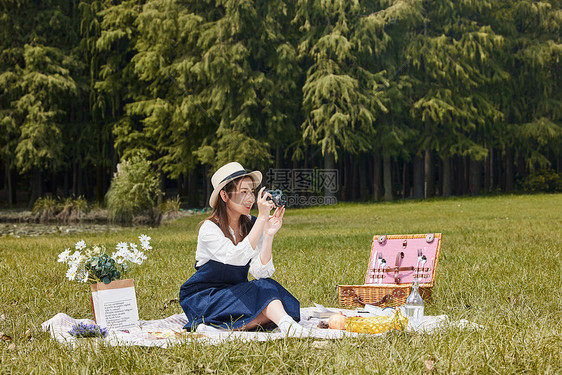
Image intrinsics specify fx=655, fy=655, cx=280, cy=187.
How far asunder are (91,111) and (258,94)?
8726 millimetres

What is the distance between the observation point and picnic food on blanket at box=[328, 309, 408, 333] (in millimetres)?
4609

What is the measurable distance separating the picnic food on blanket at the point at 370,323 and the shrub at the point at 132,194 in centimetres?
1464

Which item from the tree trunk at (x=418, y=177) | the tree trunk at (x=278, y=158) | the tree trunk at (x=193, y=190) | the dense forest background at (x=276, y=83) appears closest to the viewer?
the dense forest background at (x=276, y=83)

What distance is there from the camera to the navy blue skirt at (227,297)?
201 inches

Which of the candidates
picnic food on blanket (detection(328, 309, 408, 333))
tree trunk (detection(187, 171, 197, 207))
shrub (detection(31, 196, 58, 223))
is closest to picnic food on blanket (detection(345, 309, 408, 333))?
picnic food on blanket (detection(328, 309, 408, 333))

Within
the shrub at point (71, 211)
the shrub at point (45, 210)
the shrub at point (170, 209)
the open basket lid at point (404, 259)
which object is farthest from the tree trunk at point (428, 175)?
the open basket lid at point (404, 259)

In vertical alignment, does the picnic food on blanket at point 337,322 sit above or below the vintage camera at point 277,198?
below

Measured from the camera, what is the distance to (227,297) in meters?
5.20

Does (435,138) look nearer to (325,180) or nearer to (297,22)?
(325,180)

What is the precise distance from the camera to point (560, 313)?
18.3 feet

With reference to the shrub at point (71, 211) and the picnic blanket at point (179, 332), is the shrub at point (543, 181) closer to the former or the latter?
the shrub at point (71, 211)

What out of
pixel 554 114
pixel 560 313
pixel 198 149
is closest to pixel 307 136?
pixel 198 149

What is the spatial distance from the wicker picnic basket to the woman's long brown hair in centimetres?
142

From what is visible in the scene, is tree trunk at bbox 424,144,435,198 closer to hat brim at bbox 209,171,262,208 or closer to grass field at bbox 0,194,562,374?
grass field at bbox 0,194,562,374
